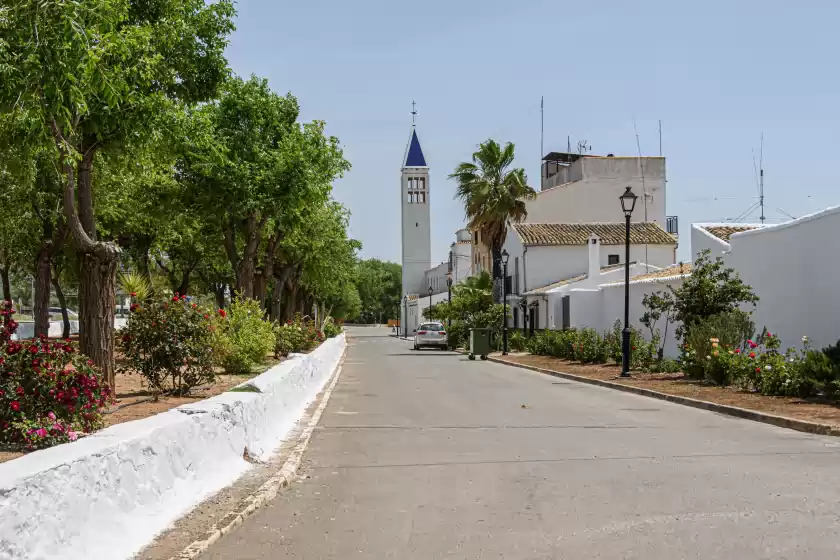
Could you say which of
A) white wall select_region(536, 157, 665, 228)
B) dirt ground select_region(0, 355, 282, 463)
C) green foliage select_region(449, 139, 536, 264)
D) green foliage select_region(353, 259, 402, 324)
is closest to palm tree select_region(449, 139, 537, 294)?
green foliage select_region(449, 139, 536, 264)

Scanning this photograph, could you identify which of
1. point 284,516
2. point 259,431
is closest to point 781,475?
point 284,516

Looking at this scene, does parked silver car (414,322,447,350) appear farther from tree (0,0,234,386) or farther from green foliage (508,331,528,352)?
tree (0,0,234,386)

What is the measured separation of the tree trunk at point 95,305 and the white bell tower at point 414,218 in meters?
93.9

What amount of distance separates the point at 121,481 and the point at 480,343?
35.1 metres

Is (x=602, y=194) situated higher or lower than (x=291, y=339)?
higher

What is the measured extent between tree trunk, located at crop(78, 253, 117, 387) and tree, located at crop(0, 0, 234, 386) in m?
0.02

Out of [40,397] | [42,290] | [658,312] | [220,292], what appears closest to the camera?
[40,397]

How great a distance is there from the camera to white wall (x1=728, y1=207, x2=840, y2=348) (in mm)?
18578

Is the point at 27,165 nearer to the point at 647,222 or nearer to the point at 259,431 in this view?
the point at 259,431

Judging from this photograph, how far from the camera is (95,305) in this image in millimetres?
13523

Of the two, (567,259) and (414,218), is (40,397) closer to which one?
(567,259)

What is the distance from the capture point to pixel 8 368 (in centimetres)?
896

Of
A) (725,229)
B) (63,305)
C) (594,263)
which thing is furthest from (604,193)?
(63,305)

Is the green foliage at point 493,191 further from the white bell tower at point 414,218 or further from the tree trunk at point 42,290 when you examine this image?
the white bell tower at point 414,218
